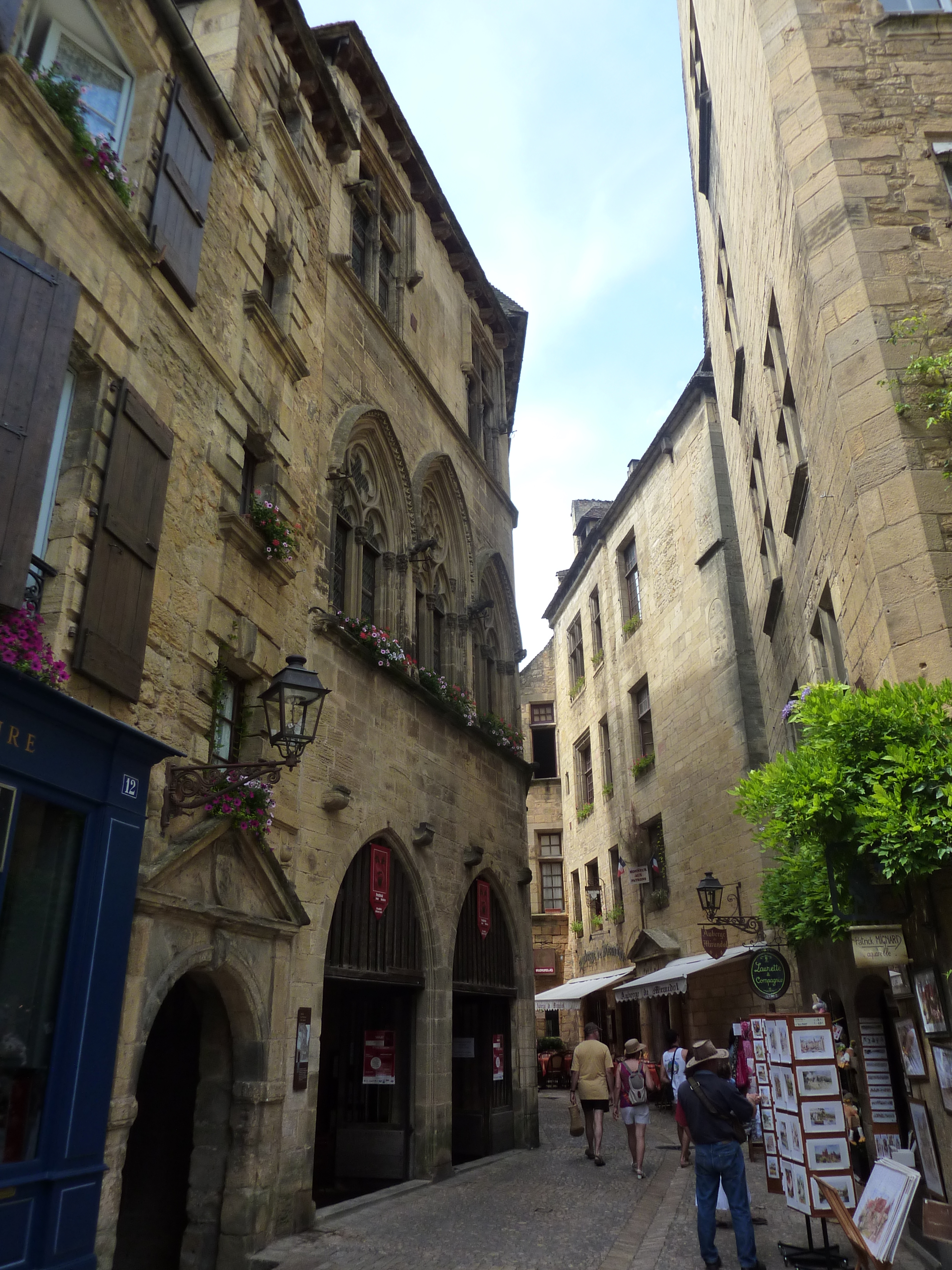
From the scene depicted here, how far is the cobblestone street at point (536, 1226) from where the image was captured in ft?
21.8

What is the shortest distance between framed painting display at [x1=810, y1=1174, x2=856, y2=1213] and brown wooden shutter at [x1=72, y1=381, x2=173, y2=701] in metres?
5.26

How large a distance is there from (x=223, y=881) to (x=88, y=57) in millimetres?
6169

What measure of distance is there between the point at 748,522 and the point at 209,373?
864 centimetres

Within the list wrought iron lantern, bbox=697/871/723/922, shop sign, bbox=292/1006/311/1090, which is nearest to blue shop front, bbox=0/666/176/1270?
shop sign, bbox=292/1006/311/1090

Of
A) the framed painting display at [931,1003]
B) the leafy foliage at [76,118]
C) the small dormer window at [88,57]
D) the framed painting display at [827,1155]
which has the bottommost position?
the framed painting display at [827,1155]

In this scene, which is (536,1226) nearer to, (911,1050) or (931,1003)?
(911,1050)

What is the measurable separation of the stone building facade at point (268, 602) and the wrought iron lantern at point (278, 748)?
17 centimetres

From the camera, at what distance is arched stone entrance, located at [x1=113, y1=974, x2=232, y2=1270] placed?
698 centimetres

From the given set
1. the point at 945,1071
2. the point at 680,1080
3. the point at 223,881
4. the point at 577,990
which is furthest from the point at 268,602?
the point at 577,990

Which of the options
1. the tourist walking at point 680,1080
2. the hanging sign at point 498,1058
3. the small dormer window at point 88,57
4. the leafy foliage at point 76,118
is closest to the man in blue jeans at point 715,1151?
the tourist walking at point 680,1080

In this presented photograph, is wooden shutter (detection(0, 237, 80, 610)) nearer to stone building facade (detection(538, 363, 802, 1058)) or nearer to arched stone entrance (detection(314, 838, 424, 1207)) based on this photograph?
arched stone entrance (detection(314, 838, 424, 1207))

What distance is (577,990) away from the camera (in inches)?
773

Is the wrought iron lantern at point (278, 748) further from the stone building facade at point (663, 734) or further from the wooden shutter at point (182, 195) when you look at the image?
the stone building facade at point (663, 734)

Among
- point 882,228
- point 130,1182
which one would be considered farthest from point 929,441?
point 130,1182
